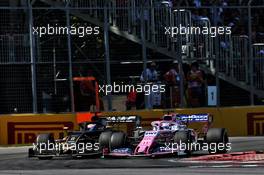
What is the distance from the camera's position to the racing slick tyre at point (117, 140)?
630 inches

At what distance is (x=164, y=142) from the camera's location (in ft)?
52.6

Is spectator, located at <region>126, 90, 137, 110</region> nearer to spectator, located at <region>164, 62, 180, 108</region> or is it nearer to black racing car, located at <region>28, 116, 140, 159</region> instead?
spectator, located at <region>164, 62, 180, 108</region>

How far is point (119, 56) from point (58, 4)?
12.0 ft

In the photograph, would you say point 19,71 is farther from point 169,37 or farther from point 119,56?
point 169,37

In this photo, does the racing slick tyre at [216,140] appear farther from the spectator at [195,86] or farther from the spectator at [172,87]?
the spectator at [195,86]

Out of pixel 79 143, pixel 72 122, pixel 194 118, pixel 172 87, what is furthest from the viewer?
pixel 172 87

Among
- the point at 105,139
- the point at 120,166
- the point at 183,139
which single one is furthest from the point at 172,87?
the point at 120,166

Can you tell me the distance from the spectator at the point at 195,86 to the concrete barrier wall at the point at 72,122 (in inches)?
13.4

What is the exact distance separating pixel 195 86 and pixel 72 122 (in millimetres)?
4203

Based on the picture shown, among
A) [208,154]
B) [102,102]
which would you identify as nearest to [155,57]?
[102,102]

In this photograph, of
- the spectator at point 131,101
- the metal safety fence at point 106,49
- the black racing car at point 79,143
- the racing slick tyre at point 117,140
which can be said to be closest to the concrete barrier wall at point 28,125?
the metal safety fence at point 106,49

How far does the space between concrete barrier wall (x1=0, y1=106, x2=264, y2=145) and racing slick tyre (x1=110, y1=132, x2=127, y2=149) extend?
501 centimetres

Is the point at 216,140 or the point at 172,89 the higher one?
the point at 172,89

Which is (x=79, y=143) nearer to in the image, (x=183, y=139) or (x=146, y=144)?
(x=146, y=144)
